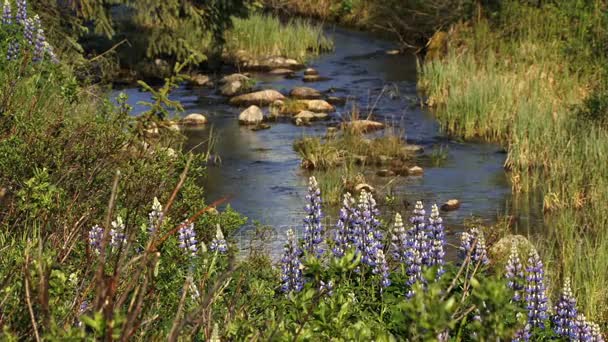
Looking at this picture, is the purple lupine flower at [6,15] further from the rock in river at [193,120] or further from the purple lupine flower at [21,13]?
the rock in river at [193,120]

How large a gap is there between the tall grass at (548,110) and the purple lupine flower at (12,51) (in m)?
4.42

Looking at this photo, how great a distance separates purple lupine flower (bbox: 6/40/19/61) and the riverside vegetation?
0.02m

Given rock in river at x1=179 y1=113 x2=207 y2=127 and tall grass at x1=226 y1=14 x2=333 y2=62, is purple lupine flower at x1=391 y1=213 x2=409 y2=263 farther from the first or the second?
tall grass at x1=226 y1=14 x2=333 y2=62

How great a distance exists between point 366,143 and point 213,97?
4611 millimetres

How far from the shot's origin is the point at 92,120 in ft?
24.0

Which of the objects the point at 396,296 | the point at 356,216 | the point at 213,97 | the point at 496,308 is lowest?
the point at 213,97

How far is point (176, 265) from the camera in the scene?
446 centimetres

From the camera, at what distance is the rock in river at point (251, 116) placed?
14594mm

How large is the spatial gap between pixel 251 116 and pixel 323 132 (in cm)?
141

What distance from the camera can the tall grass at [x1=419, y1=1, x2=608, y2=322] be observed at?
28.1 feet

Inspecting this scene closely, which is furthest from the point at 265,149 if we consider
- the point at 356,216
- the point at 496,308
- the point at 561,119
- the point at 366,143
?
the point at 496,308

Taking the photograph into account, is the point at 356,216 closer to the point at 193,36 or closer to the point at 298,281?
the point at 298,281

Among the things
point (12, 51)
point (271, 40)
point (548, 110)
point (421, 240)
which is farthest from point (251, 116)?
point (421, 240)

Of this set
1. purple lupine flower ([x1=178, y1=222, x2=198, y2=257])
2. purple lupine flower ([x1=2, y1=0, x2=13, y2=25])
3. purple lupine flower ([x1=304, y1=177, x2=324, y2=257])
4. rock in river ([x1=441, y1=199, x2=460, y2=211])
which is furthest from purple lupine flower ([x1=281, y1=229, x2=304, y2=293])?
rock in river ([x1=441, y1=199, x2=460, y2=211])
